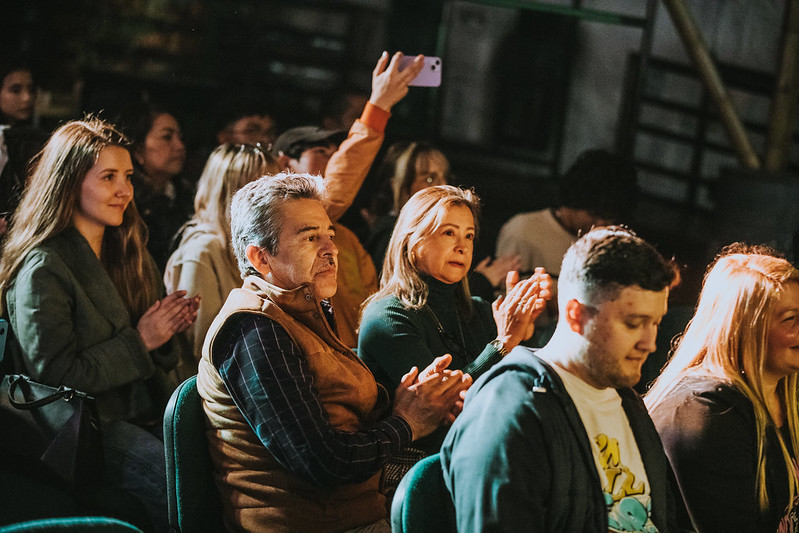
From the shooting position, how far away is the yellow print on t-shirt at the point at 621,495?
5.81ft

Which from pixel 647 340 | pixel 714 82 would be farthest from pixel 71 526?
pixel 714 82

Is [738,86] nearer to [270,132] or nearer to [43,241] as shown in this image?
[270,132]

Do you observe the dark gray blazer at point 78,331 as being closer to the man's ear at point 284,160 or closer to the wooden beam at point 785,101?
the man's ear at point 284,160

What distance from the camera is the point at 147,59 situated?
19.1 ft

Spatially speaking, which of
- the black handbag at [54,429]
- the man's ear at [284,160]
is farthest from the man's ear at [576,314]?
the man's ear at [284,160]

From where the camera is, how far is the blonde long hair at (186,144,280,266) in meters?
3.17

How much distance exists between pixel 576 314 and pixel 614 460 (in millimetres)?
311

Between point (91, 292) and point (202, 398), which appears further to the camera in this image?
point (91, 292)

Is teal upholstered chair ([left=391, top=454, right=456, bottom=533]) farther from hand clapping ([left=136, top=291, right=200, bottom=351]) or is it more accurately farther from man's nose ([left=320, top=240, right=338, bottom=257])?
hand clapping ([left=136, top=291, right=200, bottom=351])

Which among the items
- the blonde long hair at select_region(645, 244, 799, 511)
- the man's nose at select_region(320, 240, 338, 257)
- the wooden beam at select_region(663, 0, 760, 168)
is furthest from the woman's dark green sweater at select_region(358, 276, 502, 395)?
the wooden beam at select_region(663, 0, 760, 168)

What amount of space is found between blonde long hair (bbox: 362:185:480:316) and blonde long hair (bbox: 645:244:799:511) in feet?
2.44

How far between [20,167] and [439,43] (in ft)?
9.40

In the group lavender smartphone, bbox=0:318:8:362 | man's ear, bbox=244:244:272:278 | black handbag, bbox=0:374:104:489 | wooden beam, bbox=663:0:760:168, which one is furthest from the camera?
wooden beam, bbox=663:0:760:168

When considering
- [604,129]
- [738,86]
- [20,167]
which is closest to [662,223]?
[604,129]
